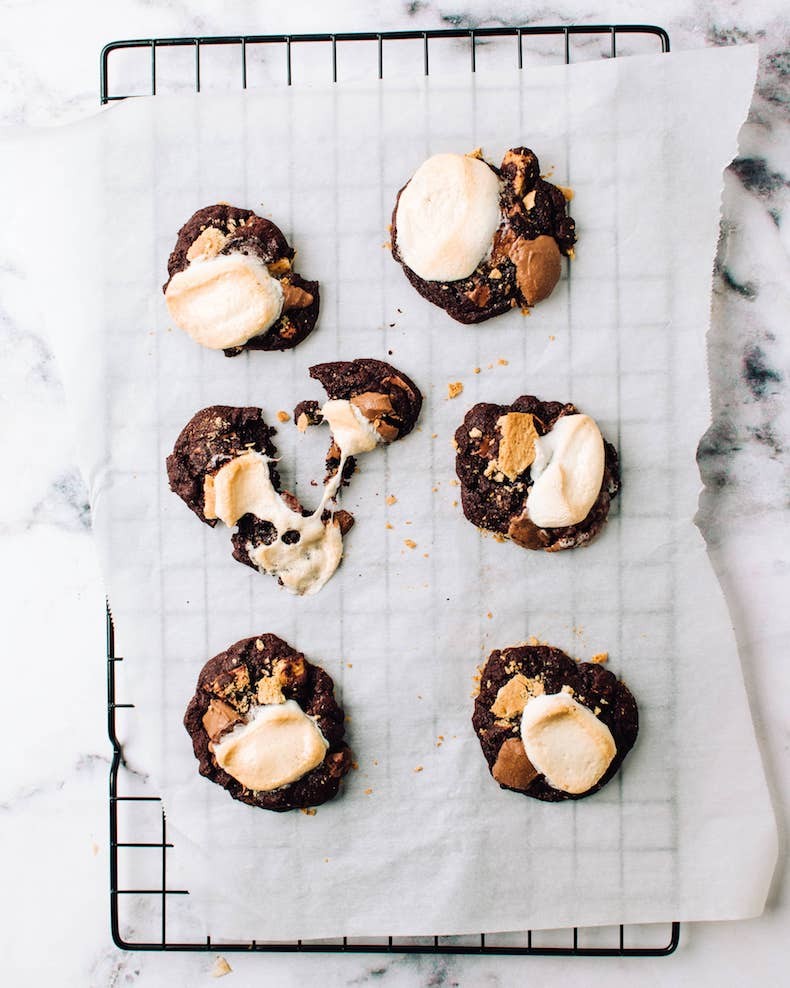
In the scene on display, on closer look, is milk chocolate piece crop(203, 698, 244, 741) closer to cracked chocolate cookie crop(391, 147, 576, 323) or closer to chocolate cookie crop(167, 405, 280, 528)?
chocolate cookie crop(167, 405, 280, 528)

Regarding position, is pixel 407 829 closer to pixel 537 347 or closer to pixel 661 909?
pixel 661 909

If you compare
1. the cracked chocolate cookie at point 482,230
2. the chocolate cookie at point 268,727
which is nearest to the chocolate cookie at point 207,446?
the chocolate cookie at point 268,727

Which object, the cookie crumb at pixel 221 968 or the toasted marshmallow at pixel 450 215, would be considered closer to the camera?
the toasted marshmallow at pixel 450 215

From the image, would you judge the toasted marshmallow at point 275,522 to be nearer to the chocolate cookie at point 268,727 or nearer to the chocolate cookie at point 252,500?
the chocolate cookie at point 252,500

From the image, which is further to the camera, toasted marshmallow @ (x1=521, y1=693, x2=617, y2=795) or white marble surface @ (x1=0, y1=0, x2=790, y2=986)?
white marble surface @ (x1=0, y1=0, x2=790, y2=986)

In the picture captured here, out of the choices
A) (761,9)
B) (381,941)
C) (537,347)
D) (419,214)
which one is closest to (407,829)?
(381,941)

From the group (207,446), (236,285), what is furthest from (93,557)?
(236,285)

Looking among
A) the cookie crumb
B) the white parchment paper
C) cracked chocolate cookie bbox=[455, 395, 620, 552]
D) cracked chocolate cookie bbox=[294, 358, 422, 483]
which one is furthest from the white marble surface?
cracked chocolate cookie bbox=[294, 358, 422, 483]
